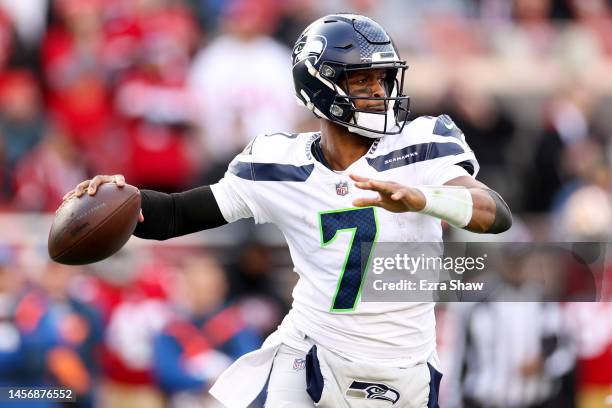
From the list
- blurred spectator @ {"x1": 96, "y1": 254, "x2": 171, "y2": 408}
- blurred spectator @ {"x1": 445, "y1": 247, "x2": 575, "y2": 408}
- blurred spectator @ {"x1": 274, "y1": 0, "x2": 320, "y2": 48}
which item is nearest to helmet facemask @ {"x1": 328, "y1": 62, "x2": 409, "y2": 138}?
blurred spectator @ {"x1": 445, "y1": 247, "x2": 575, "y2": 408}

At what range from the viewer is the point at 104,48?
10352 mm

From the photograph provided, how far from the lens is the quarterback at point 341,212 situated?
188 inches

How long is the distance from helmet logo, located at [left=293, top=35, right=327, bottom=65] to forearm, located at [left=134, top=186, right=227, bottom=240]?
2.10ft

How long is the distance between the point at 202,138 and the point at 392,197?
6.01m

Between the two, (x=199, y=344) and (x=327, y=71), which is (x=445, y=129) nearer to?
(x=327, y=71)

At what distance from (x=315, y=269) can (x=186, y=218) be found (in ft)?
1.82

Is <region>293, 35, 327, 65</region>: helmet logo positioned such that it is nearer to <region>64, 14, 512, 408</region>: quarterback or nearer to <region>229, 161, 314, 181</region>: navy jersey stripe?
<region>64, 14, 512, 408</region>: quarterback

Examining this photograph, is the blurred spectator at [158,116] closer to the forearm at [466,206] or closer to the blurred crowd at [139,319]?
the blurred crowd at [139,319]

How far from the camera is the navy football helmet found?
4.91m

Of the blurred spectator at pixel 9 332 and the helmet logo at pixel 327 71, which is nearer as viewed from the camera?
the helmet logo at pixel 327 71

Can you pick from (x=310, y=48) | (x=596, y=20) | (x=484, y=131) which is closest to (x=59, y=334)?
(x=310, y=48)

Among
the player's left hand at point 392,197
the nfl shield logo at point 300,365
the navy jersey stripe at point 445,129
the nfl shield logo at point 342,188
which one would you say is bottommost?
the nfl shield logo at point 300,365

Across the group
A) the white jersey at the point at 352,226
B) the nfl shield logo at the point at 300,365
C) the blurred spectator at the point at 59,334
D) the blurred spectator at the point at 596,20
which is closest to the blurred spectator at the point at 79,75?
the blurred spectator at the point at 59,334

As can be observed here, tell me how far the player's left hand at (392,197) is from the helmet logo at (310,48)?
3.08 feet
